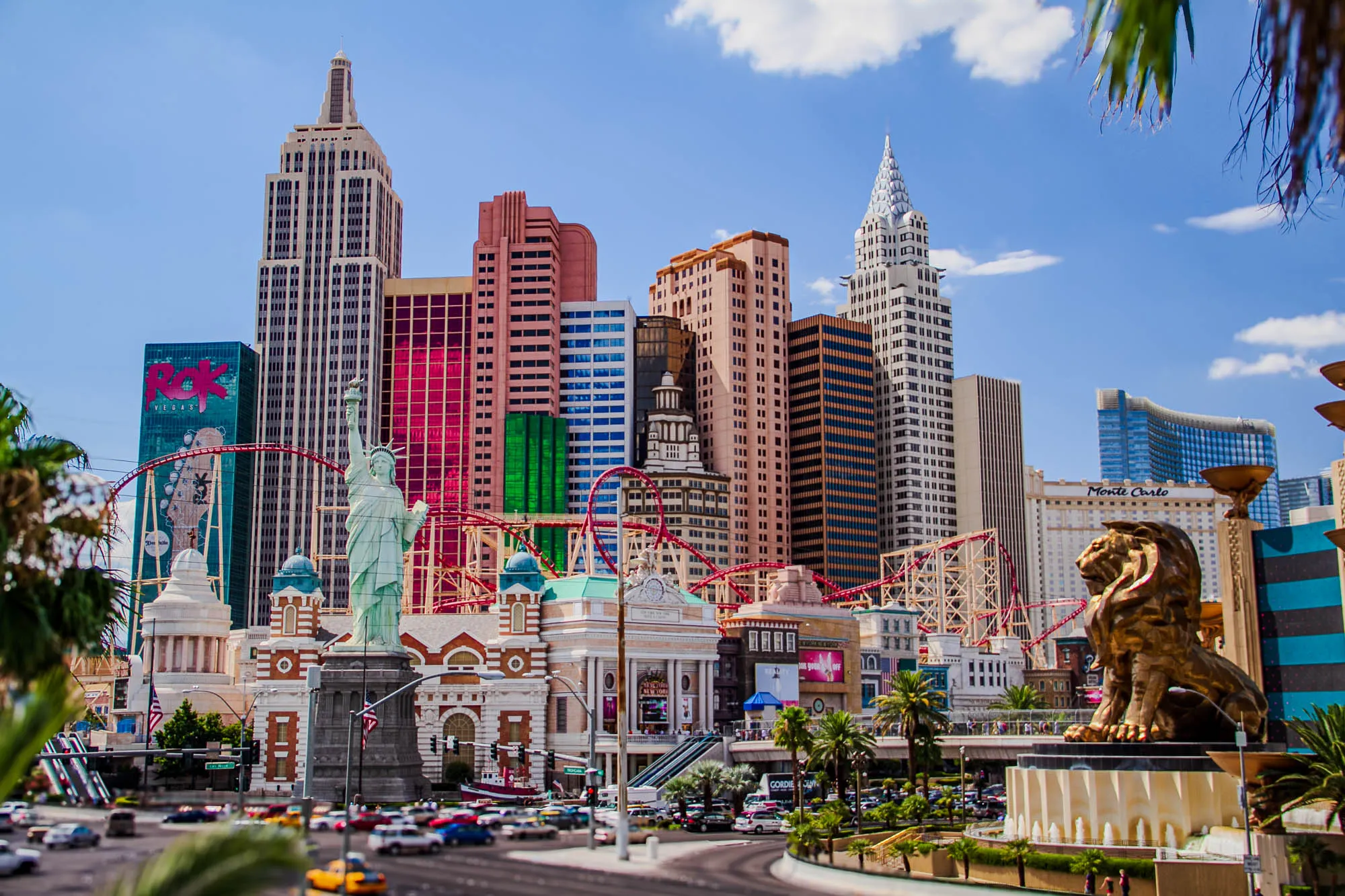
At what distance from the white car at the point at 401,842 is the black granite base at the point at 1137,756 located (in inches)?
1425

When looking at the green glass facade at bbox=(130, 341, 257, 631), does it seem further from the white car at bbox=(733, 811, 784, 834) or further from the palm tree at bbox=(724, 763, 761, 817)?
the white car at bbox=(733, 811, 784, 834)

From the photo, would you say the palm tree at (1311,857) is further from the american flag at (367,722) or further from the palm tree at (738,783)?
the palm tree at (738,783)

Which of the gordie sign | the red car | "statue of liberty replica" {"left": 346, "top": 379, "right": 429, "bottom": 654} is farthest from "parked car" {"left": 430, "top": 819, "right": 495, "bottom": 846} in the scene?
the gordie sign

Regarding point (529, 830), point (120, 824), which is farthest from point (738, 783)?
point (120, 824)

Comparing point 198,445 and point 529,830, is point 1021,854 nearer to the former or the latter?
point 529,830

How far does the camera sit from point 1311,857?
153 ft

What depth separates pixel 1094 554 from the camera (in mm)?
60094

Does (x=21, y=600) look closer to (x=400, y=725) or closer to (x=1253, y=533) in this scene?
(x=1253, y=533)

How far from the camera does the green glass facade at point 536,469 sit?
195 m

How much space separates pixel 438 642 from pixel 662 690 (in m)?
18.6

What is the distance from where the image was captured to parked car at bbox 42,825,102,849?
81.0ft

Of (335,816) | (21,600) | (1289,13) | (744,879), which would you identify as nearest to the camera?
(1289,13)

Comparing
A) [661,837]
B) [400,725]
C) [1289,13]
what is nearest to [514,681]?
[400,725]

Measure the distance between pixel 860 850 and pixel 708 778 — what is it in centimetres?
2642
